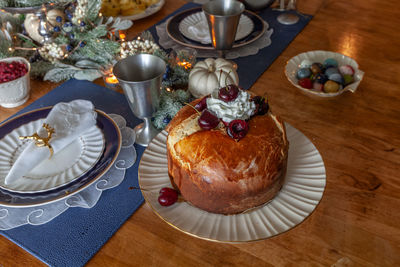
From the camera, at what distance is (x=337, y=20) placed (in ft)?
4.92

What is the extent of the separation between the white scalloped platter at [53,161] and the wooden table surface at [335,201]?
0.13 metres

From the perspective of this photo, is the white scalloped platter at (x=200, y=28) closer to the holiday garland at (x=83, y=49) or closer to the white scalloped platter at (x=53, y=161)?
the holiday garland at (x=83, y=49)

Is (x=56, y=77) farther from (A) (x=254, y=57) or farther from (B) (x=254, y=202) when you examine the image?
(B) (x=254, y=202)

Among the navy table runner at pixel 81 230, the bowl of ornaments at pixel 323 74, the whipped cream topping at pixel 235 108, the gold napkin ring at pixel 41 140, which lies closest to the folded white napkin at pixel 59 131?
the gold napkin ring at pixel 41 140

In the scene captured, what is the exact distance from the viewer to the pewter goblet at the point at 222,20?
105cm

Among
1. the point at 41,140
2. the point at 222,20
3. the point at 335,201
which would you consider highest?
the point at 222,20

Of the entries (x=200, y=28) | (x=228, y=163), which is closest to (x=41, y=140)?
(x=228, y=163)

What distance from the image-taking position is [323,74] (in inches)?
42.5

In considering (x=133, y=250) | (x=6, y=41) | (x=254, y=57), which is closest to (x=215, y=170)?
(x=133, y=250)

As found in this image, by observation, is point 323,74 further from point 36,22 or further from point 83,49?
point 36,22

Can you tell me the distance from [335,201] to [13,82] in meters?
1.00

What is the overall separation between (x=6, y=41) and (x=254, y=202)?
3.81ft

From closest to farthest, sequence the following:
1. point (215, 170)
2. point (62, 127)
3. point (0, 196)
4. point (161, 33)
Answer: point (215, 170)
point (0, 196)
point (62, 127)
point (161, 33)

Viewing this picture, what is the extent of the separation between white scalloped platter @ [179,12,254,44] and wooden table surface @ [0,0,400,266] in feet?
0.65
